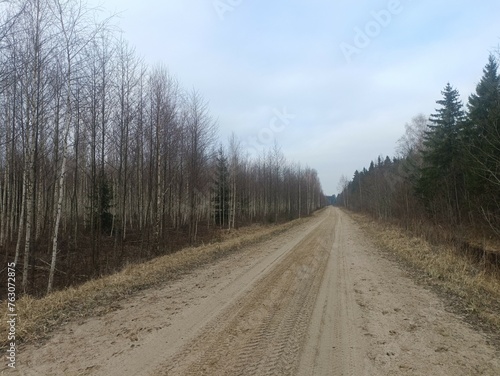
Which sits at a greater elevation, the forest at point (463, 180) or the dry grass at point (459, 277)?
the forest at point (463, 180)

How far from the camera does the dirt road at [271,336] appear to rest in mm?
3604

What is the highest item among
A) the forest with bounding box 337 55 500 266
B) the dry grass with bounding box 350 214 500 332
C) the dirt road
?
the forest with bounding box 337 55 500 266

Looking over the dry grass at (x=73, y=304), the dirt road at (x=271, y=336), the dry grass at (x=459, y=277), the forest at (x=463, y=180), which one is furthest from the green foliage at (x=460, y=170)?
the dry grass at (x=73, y=304)

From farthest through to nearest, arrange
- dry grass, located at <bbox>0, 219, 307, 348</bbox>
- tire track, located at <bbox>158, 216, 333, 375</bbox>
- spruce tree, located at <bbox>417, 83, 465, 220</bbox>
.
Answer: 1. spruce tree, located at <bbox>417, 83, 465, 220</bbox>
2. dry grass, located at <bbox>0, 219, 307, 348</bbox>
3. tire track, located at <bbox>158, 216, 333, 375</bbox>

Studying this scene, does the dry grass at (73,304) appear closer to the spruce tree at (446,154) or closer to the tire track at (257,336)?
the tire track at (257,336)

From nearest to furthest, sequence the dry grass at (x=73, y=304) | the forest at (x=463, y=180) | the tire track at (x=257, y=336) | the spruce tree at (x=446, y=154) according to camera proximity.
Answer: the tire track at (x=257, y=336), the dry grass at (x=73, y=304), the forest at (x=463, y=180), the spruce tree at (x=446, y=154)

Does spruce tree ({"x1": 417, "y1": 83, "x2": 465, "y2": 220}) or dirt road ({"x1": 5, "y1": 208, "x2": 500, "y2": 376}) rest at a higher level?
spruce tree ({"x1": 417, "y1": 83, "x2": 465, "y2": 220})

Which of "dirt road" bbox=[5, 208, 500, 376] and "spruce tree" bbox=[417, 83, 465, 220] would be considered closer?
"dirt road" bbox=[5, 208, 500, 376]

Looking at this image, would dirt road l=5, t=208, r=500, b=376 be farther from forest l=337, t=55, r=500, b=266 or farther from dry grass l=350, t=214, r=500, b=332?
forest l=337, t=55, r=500, b=266

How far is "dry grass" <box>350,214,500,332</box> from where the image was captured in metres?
5.81

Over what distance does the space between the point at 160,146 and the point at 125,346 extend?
14.2 metres

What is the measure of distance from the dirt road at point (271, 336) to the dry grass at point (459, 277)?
1.78ft

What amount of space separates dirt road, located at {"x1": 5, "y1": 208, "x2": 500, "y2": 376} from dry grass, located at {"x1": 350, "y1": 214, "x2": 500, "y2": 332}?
542 millimetres

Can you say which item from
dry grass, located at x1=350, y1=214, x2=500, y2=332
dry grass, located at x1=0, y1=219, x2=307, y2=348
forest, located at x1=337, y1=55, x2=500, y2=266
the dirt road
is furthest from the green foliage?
dry grass, located at x1=0, y1=219, x2=307, y2=348
